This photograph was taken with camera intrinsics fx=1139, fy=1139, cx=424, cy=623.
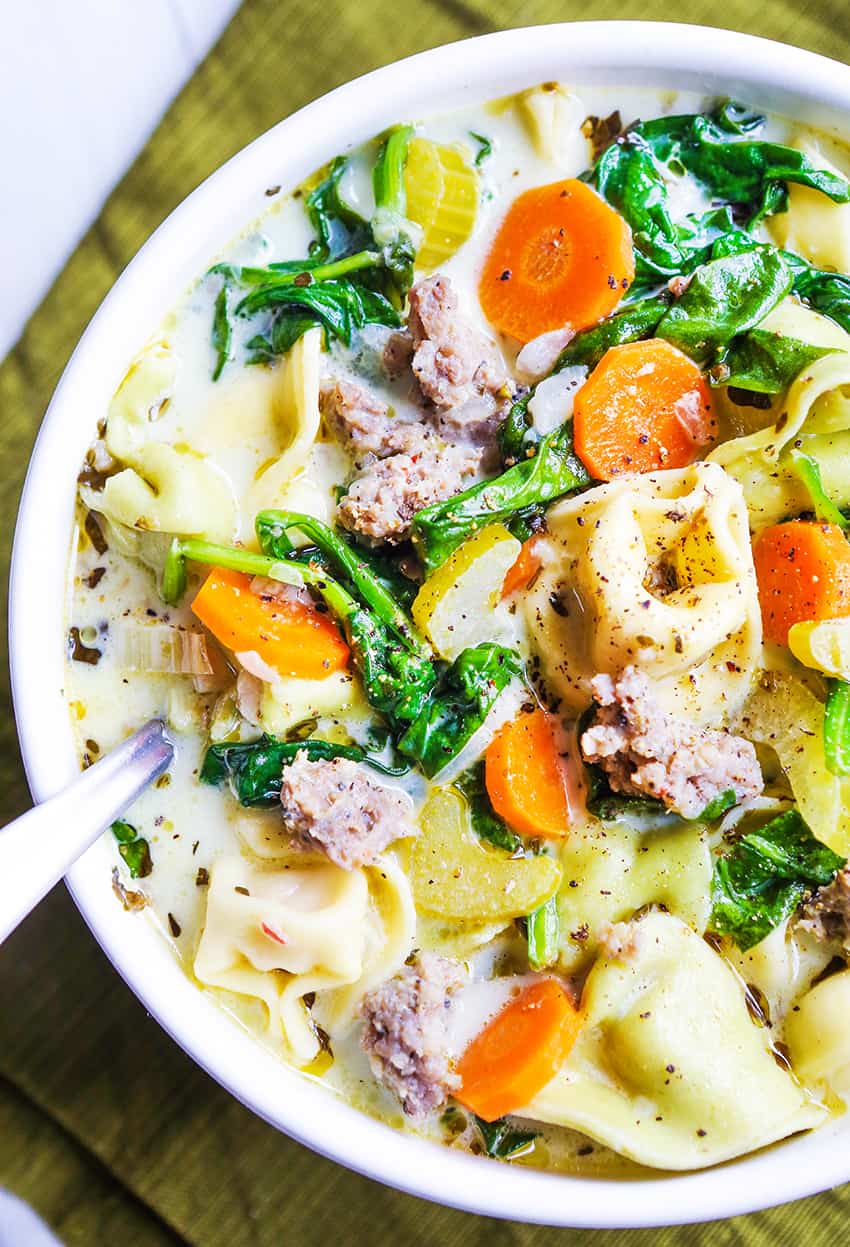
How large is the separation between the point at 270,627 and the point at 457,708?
45 centimetres

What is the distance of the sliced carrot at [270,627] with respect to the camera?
2.50 metres

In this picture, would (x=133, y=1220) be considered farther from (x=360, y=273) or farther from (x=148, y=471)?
(x=360, y=273)

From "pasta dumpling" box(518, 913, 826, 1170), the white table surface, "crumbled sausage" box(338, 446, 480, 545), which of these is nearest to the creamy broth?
"pasta dumpling" box(518, 913, 826, 1170)

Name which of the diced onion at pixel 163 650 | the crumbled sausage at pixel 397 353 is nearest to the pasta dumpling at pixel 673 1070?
the diced onion at pixel 163 650

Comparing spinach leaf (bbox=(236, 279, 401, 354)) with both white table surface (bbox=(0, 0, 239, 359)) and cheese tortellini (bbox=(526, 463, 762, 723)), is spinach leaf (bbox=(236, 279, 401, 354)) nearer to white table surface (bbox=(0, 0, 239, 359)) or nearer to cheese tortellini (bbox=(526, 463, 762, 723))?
cheese tortellini (bbox=(526, 463, 762, 723))

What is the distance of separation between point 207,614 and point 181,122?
63.9 inches

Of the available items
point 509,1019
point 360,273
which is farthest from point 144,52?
point 509,1019

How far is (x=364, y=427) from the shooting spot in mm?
2613

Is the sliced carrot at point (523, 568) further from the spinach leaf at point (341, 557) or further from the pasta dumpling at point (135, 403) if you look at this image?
the pasta dumpling at point (135, 403)

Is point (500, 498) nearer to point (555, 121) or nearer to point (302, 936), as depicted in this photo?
point (555, 121)

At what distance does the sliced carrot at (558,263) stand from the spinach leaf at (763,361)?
0.98 feet

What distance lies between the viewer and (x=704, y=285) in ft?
8.63

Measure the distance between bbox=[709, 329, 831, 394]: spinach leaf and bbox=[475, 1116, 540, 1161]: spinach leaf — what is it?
1776 mm

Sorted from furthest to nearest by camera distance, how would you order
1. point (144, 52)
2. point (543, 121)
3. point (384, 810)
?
point (144, 52) < point (543, 121) < point (384, 810)
